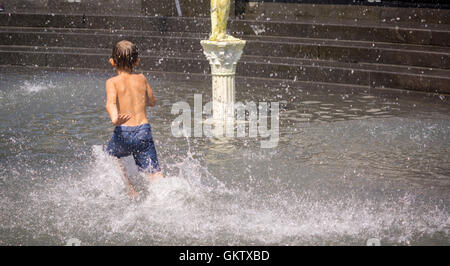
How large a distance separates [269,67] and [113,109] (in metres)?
6.18

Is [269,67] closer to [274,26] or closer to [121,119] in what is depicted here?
[274,26]

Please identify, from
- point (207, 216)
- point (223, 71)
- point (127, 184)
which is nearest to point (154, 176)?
point (127, 184)

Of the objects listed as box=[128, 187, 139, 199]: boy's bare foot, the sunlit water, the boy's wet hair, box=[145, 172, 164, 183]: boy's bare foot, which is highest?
the boy's wet hair

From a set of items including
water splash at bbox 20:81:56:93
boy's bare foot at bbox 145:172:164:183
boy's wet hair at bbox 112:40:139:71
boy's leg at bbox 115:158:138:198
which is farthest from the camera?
water splash at bbox 20:81:56:93

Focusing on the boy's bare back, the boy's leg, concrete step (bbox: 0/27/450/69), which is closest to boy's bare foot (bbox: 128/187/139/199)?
the boy's leg

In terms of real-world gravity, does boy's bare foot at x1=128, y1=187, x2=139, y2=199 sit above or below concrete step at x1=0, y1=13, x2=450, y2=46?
below

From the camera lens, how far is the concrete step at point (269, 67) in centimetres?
950

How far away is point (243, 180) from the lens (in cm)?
560

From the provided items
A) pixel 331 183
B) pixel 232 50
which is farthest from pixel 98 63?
pixel 331 183

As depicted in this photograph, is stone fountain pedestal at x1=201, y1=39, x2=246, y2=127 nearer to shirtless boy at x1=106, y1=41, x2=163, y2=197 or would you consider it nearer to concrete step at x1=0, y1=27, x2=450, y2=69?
shirtless boy at x1=106, y1=41, x2=163, y2=197

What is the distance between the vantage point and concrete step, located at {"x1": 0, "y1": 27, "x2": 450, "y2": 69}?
10047 mm

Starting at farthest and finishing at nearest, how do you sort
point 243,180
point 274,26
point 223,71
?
1. point 274,26
2. point 223,71
3. point 243,180

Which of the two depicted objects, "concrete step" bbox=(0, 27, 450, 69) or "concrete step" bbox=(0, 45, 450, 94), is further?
"concrete step" bbox=(0, 27, 450, 69)

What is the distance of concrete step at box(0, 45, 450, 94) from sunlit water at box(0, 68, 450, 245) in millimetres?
664
